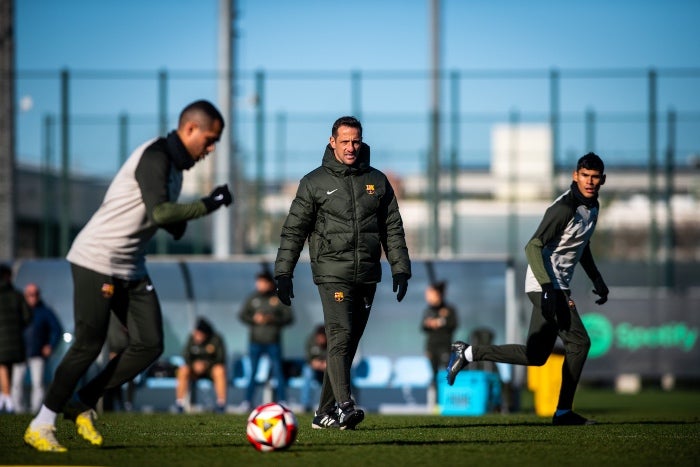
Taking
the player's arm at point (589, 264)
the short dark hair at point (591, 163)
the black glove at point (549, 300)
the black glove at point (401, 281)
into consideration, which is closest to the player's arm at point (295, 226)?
the black glove at point (401, 281)

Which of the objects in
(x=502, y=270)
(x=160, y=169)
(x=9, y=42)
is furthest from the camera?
(x=9, y=42)

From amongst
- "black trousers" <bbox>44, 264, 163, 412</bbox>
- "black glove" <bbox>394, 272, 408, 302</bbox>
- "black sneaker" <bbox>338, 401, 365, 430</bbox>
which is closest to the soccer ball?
"black trousers" <bbox>44, 264, 163, 412</bbox>

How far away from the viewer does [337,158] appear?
9.39m

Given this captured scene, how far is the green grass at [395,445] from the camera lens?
720 cm

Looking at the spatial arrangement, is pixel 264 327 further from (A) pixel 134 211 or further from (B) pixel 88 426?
(A) pixel 134 211

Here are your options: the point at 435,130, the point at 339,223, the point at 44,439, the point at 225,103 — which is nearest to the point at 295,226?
the point at 339,223

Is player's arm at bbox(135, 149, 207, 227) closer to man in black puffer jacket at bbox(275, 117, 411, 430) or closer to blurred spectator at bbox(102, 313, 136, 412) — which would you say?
man in black puffer jacket at bbox(275, 117, 411, 430)

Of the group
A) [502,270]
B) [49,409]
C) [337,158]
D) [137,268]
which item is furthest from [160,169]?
[502,270]

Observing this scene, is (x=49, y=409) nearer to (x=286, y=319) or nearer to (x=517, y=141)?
(x=286, y=319)

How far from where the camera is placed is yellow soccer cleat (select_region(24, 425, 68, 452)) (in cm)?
756

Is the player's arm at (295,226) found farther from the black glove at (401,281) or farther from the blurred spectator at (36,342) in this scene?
the blurred spectator at (36,342)

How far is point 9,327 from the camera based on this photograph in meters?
17.6

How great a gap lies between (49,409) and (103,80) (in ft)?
64.3

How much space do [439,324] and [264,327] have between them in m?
2.52
